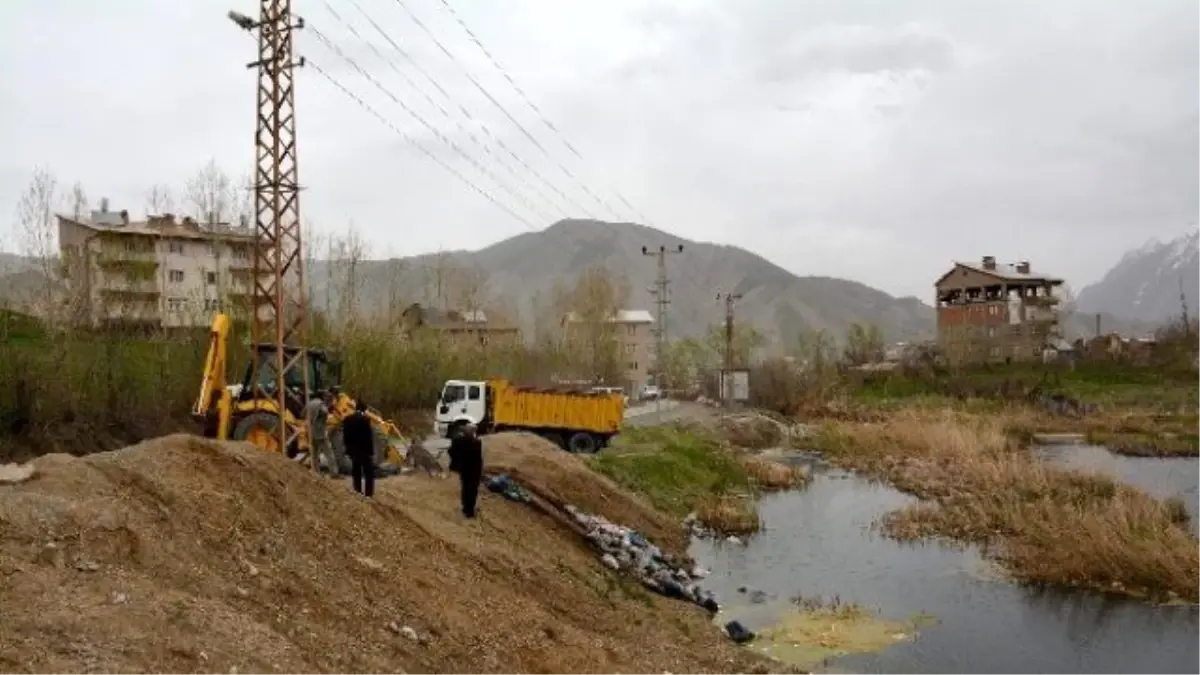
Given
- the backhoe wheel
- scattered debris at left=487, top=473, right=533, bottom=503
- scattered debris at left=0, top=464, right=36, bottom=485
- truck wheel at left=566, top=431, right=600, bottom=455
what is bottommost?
truck wheel at left=566, top=431, right=600, bottom=455

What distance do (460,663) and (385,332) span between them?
1534 inches

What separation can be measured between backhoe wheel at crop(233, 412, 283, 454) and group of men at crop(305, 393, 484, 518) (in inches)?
34.1

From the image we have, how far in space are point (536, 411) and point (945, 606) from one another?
18.1 metres

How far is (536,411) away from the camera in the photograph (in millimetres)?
35688

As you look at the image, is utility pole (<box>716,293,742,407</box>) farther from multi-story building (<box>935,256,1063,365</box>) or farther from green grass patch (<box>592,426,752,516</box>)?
multi-story building (<box>935,256,1063,365</box>)

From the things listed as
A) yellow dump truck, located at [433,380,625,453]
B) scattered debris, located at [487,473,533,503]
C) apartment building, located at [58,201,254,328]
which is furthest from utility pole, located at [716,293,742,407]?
scattered debris, located at [487,473,533,503]

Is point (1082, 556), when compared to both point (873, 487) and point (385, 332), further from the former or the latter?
point (385, 332)

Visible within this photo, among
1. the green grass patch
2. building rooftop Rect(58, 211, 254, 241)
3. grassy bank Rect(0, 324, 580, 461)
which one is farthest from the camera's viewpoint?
building rooftop Rect(58, 211, 254, 241)

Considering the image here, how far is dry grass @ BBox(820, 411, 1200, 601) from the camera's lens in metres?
20.8

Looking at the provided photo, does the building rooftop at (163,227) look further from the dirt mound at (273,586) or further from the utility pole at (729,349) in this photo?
the utility pole at (729,349)

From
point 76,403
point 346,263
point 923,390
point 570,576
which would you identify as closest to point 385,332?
point 346,263

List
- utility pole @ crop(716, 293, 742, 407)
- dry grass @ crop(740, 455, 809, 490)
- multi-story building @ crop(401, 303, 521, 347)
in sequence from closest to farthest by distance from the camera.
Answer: dry grass @ crop(740, 455, 809, 490), multi-story building @ crop(401, 303, 521, 347), utility pole @ crop(716, 293, 742, 407)

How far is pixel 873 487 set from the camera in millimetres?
38406

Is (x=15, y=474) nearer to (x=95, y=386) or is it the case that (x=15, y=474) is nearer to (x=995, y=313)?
(x=95, y=386)
